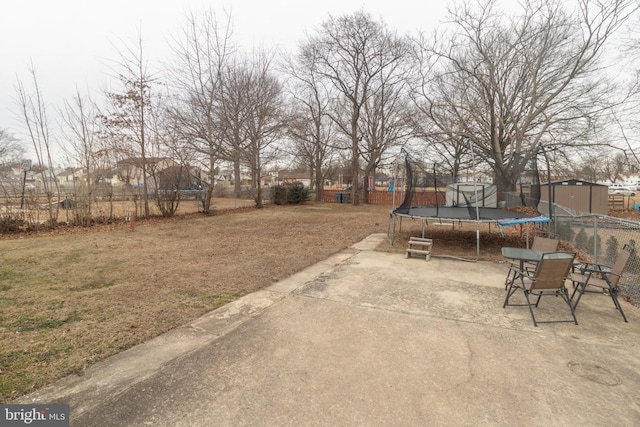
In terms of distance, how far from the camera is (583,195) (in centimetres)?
1928

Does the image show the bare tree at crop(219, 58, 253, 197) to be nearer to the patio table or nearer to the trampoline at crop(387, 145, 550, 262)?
the trampoline at crop(387, 145, 550, 262)

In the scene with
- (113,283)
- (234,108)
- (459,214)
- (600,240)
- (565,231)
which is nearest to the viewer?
(113,283)

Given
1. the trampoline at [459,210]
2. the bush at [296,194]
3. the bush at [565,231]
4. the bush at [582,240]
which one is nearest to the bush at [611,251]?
the bush at [582,240]

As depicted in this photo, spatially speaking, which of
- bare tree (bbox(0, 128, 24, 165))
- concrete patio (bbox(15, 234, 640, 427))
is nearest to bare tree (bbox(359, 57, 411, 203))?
concrete patio (bbox(15, 234, 640, 427))

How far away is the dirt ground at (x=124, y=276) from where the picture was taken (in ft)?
9.30

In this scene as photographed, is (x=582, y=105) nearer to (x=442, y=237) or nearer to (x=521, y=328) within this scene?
(x=442, y=237)

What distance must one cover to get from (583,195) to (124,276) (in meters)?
24.2

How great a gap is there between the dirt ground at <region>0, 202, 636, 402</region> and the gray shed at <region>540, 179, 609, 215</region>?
14.3 meters

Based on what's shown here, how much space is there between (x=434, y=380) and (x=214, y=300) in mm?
2828

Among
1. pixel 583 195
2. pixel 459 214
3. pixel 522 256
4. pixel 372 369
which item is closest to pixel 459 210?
pixel 459 214

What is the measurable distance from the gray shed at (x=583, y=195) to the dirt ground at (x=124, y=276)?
14311 millimetres

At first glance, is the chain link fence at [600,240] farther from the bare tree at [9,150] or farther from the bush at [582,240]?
the bare tree at [9,150]

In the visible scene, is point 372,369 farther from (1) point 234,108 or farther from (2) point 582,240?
(1) point 234,108

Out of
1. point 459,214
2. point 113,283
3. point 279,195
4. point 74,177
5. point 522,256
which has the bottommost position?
point 113,283
